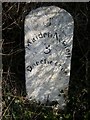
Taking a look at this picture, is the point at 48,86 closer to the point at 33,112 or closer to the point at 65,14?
the point at 33,112

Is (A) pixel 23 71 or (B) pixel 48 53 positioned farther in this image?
(A) pixel 23 71

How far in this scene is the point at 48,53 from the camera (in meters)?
3.45

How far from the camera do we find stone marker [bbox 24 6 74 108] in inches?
132

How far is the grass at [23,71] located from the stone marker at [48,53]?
11 cm

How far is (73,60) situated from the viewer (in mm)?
3811

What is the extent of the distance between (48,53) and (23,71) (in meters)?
0.46

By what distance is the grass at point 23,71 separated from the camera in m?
3.45

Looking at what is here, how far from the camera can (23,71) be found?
12.5ft

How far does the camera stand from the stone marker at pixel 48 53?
335cm

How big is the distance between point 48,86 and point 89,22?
2.47 ft

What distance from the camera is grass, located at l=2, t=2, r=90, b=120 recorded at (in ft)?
11.3

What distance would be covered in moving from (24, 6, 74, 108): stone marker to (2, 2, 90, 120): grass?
114 millimetres

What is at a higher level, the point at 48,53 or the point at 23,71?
the point at 48,53

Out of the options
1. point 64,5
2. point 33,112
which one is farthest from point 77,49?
point 33,112
